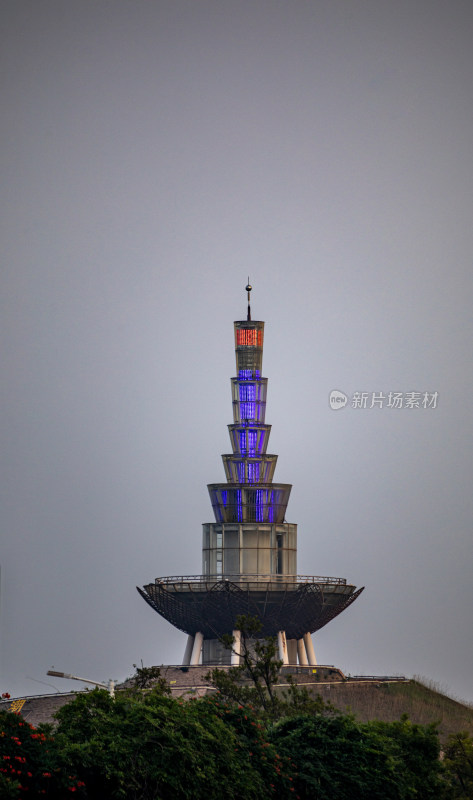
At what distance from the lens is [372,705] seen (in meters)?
83.1

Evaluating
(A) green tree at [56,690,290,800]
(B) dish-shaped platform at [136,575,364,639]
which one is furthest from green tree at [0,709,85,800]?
(B) dish-shaped platform at [136,575,364,639]

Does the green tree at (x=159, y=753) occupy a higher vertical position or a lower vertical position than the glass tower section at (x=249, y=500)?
lower

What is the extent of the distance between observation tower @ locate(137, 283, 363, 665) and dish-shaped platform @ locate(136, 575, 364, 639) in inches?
2.9

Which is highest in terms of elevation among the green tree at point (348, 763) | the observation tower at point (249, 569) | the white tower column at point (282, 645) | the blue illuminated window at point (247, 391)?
the blue illuminated window at point (247, 391)

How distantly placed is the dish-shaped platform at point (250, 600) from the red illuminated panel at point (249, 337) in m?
18.5

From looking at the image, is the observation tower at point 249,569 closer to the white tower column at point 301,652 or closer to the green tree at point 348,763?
the white tower column at point 301,652

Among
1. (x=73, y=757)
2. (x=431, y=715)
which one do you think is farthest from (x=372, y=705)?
(x=73, y=757)

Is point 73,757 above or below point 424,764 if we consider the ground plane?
below

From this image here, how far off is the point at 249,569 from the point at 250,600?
315 cm

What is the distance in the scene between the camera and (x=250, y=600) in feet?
324

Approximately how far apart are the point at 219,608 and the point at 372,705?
19482 mm

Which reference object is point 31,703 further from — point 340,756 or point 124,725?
point 124,725

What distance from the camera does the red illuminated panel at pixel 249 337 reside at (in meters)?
105

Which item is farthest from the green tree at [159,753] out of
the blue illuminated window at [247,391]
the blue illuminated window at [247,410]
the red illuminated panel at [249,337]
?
the red illuminated panel at [249,337]
